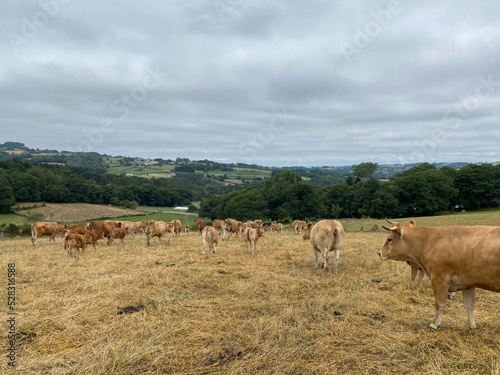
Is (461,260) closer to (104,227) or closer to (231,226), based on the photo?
(231,226)

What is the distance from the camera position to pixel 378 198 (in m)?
67.1

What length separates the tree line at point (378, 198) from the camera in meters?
63.9

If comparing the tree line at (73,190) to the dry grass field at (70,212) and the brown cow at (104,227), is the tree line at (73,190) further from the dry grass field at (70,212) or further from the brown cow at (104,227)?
the brown cow at (104,227)

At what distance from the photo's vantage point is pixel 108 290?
→ 8875 millimetres

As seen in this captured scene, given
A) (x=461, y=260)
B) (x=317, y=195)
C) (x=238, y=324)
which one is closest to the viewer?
(x=461, y=260)

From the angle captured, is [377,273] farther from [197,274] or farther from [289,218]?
[289,218]

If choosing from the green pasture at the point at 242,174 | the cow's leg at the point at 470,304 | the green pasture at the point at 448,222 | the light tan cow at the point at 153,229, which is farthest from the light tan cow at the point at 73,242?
the green pasture at the point at 242,174

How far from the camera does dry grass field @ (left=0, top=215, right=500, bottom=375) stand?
519 centimetres

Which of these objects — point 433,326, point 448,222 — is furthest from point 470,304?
point 448,222

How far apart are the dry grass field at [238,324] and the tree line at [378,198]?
59086 mm

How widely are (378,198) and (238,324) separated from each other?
6573 cm

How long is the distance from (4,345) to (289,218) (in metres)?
65.3

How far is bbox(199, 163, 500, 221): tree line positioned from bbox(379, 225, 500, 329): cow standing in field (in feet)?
204

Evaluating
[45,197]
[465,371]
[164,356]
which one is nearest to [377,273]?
[465,371]
